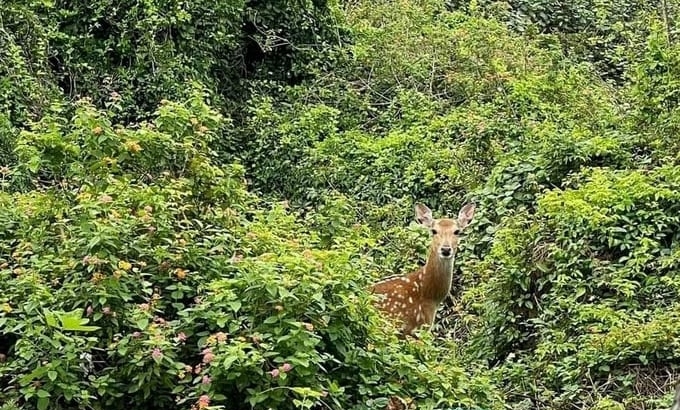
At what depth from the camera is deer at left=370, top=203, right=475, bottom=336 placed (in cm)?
748

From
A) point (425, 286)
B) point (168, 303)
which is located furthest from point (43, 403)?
point (425, 286)

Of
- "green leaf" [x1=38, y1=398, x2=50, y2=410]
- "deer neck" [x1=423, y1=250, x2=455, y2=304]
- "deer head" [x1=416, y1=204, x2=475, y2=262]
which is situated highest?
"green leaf" [x1=38, y1=398, x2=50, y2=410]

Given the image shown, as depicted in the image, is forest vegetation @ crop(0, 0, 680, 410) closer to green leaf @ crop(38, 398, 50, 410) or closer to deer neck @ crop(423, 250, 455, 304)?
green leaf @ crop(38, 398, 50, 410)

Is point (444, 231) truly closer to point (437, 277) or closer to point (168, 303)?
point (437, 277)

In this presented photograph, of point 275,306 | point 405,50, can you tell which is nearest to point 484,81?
point 405,50

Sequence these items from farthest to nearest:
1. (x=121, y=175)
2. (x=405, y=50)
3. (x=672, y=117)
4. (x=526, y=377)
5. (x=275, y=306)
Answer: (x=405, y=50)
(x=672, y=117)
(x=526, y=377)
(x=121, y=175)
(x=275, y=306)

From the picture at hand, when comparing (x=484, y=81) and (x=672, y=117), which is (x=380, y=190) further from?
(x=672, y=117)

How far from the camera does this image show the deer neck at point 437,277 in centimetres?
772

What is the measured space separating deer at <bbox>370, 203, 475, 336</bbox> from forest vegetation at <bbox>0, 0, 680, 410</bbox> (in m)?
0.25

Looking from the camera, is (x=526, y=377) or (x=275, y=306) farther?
(x=526, y=377)

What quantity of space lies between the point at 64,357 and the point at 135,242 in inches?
34.6

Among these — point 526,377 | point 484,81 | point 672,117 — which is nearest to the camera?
point 526,377

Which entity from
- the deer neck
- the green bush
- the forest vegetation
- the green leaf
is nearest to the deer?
the deer neck

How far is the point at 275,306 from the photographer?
16.3 feet
